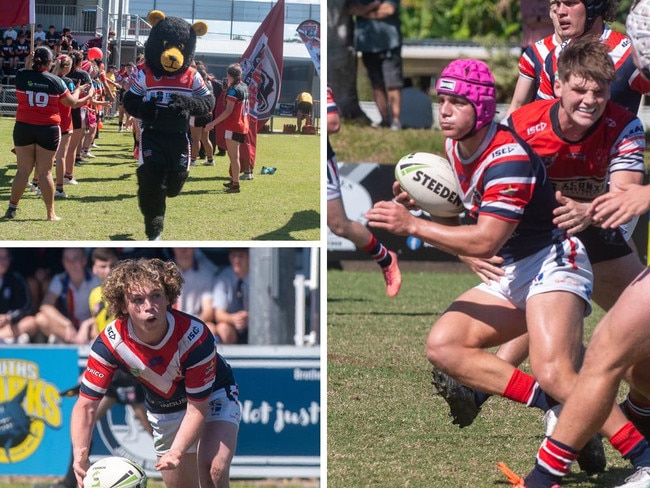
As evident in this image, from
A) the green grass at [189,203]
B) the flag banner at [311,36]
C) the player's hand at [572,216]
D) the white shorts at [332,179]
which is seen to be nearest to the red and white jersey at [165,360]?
the player's hand at [572,216]

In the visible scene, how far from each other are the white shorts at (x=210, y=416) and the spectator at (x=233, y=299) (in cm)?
220

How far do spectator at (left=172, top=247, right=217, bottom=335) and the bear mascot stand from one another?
315mm

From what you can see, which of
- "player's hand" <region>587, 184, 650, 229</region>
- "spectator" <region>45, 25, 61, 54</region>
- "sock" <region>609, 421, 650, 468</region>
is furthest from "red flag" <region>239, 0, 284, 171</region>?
"sock" <region>609, 421, 650, 468</region>

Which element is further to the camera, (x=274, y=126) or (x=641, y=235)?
(x=641, y=235)

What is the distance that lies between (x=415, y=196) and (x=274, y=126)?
10.8 ft

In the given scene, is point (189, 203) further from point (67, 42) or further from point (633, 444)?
point (633, 444)

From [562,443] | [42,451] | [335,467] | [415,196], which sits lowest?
[42,451]

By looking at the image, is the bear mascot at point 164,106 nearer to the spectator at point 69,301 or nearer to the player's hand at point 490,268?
the spectator at point 69,301

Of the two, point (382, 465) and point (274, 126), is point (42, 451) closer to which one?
point (274, 126)

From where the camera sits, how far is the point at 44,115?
354 inches

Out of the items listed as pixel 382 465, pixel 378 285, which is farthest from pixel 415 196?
pixel 378 285

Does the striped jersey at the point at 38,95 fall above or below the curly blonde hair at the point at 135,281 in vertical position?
above

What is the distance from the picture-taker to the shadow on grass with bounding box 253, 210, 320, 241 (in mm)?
8055

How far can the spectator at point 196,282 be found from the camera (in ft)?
26.1
